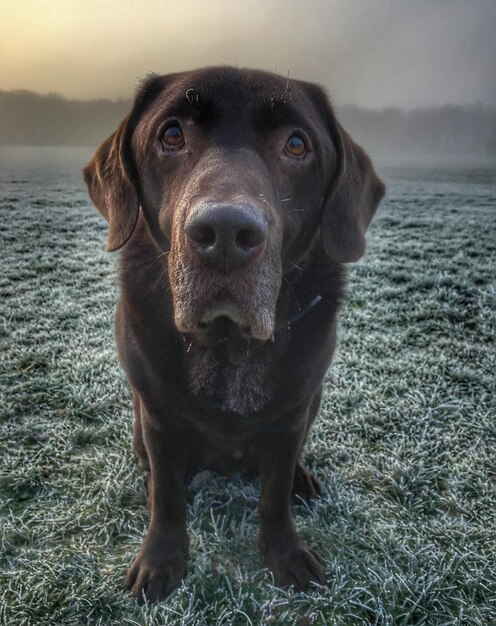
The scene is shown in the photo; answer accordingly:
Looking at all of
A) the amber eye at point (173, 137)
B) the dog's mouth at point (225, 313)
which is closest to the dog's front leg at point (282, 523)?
the dog's mouth at point (225, 313)

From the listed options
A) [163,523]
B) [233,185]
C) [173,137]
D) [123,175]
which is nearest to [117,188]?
[123,175]

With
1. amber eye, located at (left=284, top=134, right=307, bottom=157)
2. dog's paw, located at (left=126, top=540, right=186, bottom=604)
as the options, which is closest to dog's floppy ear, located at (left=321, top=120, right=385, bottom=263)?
amber eye, located at (left=284, top=134, right=307, bottom=157)

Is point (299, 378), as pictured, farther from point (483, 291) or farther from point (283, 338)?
point (483, 291)

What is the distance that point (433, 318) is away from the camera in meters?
4.37

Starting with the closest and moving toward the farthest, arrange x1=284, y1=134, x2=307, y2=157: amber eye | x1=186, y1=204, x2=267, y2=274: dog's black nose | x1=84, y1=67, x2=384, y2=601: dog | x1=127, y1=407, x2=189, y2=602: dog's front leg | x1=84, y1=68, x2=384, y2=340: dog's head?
x1=186, y1=204, x2=267, y2=274: dog's black nose
x1=84, y1=68, x2=384, y2=340: dog's head
x1=84, y1=67, x2=384, y2=601: dog
x1=284, y1=134, x2=307, y2=157: amber eye
x1=127, y1=407, x2=189, y2=602: dog's front leg

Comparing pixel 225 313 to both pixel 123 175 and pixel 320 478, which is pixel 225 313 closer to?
pixel 123 175

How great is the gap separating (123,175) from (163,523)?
1258 millimetres

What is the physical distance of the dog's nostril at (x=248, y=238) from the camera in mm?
1352

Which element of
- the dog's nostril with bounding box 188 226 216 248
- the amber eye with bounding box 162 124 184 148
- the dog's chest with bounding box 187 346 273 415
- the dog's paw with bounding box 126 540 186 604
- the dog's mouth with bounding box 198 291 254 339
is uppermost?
the amber eye with bounding box 162 124 184 148

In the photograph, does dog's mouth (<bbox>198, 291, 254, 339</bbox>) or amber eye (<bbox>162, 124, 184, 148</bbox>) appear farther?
amber eye (<bbox>162, 124, 184, 148</bbox>)

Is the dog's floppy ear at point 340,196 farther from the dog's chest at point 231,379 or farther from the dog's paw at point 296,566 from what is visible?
the dog's paw at point 296,566

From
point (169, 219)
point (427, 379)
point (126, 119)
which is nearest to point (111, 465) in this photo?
point (169, 219)

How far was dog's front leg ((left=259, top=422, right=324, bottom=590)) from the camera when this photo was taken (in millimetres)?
1894

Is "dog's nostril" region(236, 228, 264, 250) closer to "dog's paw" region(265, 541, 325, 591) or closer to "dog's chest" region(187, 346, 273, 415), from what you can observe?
"dog's chest" region(187, 346, 273, 415)
